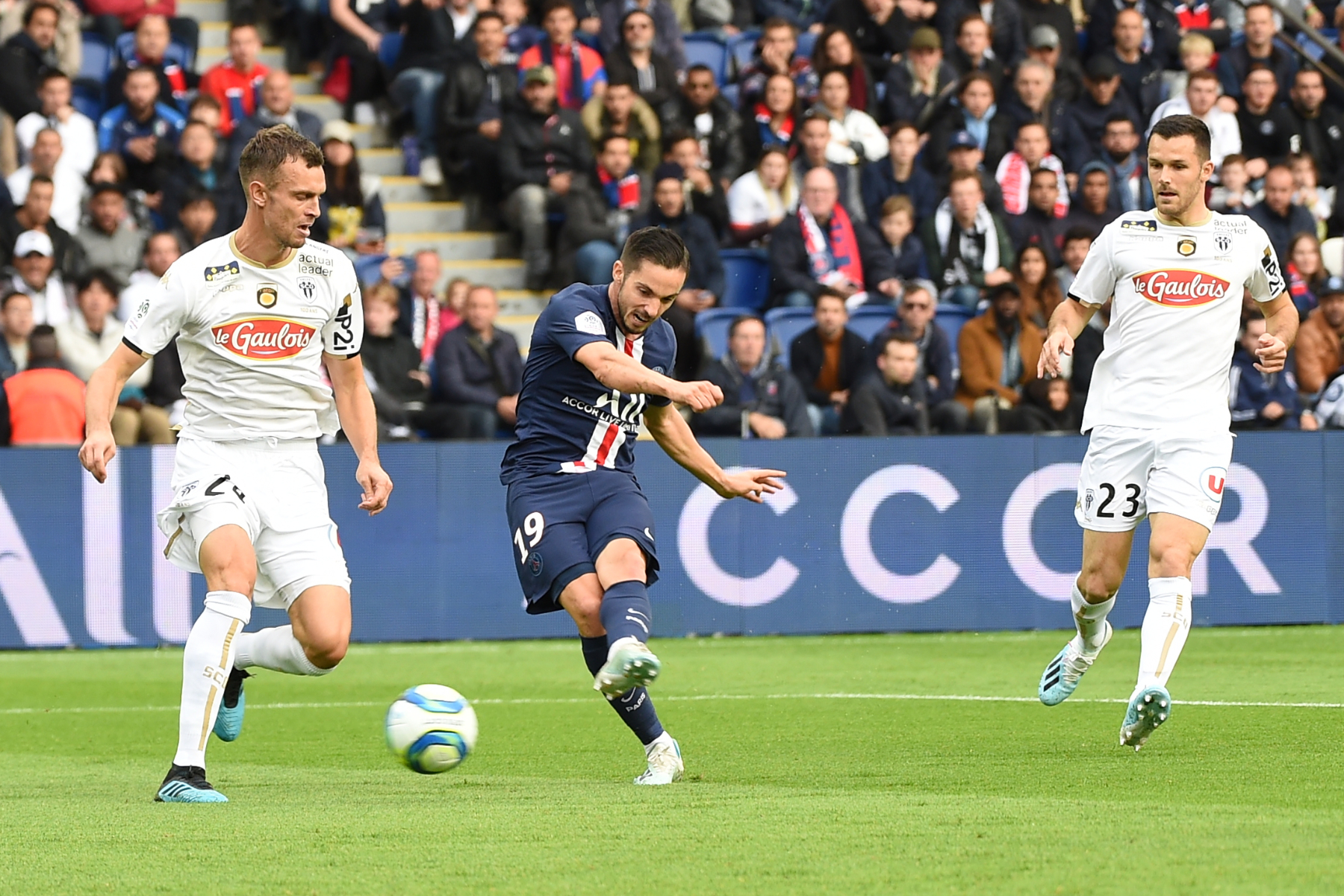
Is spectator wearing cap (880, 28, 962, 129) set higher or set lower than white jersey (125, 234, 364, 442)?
higher

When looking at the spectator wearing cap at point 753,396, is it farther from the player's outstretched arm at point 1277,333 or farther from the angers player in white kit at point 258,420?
the angers player in white kit at point 258,420

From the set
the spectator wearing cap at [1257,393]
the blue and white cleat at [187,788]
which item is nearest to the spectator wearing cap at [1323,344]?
the spectator wearing cap at [1257,393]

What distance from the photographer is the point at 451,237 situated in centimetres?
1891

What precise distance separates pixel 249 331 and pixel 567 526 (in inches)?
54.5

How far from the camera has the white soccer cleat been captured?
286 inches

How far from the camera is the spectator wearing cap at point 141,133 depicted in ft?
55.7

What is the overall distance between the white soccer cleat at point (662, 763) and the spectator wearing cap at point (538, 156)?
10903 millimetres

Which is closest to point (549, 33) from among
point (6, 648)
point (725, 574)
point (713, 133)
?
point (713, 133)

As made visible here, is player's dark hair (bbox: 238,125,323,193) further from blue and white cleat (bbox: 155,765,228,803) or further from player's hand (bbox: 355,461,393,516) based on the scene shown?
blue and white cleat (bbox: 155,765,228,803)

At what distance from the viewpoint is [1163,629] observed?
7.62 m

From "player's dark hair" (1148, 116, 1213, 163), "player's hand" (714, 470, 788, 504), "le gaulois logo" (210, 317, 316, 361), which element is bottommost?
"player's hand" (714, 470, 788, 504)

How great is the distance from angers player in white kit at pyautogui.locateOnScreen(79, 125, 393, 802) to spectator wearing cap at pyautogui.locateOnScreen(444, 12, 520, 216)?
35.4ft

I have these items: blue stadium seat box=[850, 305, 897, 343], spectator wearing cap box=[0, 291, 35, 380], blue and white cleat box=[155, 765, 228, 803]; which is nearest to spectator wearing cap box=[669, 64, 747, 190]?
blue stadium seat box=[850, 305, 897, 343]

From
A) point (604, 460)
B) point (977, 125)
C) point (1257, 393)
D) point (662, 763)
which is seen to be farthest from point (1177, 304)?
point (977, 125)
